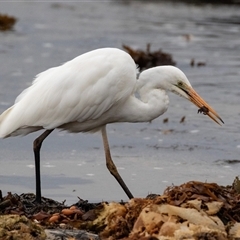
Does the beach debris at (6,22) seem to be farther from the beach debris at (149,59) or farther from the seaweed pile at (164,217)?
the seaweed pile at (164,217)

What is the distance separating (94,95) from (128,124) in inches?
167

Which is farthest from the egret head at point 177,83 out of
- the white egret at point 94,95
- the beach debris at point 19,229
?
the beach debris at point 19,229

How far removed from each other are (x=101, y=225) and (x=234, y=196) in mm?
1198

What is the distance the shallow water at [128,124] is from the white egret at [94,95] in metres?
0.90

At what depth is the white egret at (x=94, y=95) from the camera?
759 centimetres

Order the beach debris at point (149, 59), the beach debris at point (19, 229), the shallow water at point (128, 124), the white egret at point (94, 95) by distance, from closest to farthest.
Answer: the beach debris at point (19, 229) → the white egret at point (94, 95) → the shallow water at point (128, 124) → the beach debris at point (149, 59)

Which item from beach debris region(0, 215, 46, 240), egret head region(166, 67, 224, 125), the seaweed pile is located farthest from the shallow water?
beach debris region(0, 215, 46, 240)

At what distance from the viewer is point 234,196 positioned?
6801mm

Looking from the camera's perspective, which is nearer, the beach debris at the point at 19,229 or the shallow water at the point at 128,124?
the beach debris at the point at 19,229

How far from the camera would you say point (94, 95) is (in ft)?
24.9

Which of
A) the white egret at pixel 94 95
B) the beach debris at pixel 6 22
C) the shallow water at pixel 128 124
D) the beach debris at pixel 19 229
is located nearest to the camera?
the beach debris at pixel 19 229

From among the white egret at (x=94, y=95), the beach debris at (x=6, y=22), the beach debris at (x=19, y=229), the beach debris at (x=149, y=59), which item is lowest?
the beach debris at (x=6, y=22)

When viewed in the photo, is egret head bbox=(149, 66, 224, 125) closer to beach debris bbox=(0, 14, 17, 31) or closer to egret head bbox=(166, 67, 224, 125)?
egret head bbox=(166, 67, 224, 125)

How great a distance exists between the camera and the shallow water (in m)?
8.84
